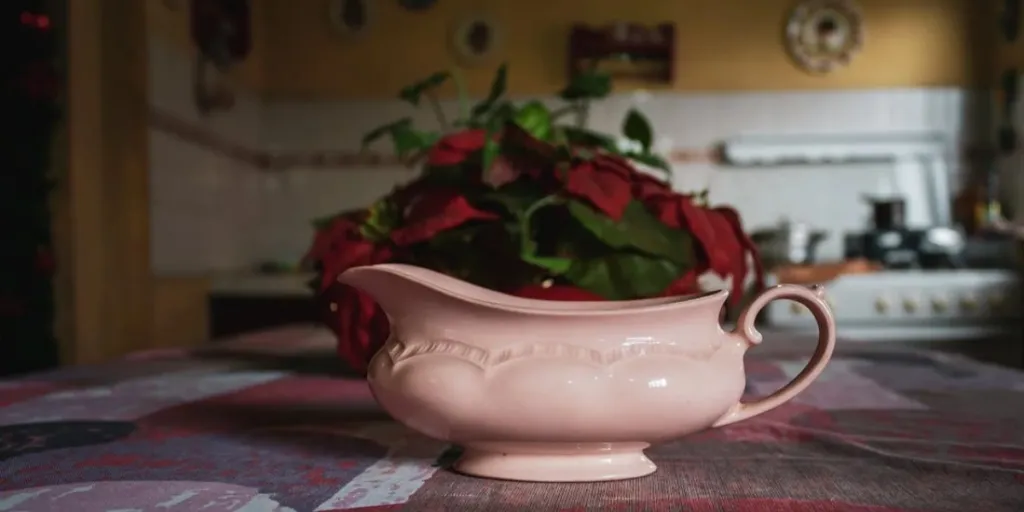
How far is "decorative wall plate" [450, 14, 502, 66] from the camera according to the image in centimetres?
330

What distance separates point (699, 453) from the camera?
1.89 ft

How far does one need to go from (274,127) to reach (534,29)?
40.7 inches

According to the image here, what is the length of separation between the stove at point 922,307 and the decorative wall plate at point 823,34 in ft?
3.08

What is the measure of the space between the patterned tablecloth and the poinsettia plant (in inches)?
4.8

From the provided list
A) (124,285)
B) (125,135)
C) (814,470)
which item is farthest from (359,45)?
(814,470)

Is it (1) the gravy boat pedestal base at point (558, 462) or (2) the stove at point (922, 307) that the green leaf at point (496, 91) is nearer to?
(1) the gravy boat pedestal base at point (558, 462)

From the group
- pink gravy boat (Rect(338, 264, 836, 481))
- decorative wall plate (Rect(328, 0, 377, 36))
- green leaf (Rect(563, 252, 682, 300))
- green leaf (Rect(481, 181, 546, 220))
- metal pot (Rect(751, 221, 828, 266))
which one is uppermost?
decorative wall plate (Rect(328, 0, 377, 36))

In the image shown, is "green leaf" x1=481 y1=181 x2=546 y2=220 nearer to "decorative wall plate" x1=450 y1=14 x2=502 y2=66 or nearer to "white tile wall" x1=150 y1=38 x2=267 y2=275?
"white tile wall" x1=150 y1=38 x2=267 y2=275

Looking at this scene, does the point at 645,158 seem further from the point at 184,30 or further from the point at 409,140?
the point at 184,30

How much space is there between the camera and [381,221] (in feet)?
2.52

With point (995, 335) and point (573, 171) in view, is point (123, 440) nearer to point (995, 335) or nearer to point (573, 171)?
point (573, 171)

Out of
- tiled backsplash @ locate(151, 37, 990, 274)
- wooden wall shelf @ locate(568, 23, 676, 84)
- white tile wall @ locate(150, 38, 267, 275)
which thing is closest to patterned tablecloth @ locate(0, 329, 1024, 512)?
white tile wall @ locate(150, 38, 267, 275)

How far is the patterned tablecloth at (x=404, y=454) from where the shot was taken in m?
0.45

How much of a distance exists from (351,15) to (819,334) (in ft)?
10.1
